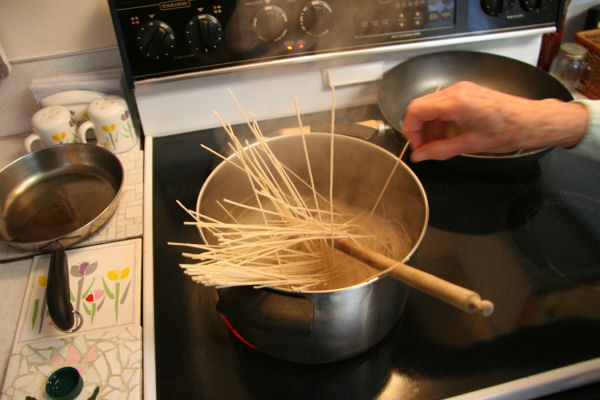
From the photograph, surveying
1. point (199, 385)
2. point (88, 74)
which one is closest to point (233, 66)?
point (88, 74)

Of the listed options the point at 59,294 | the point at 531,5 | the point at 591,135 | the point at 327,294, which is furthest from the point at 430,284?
the point at 531,5

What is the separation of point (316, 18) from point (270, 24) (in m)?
0.09

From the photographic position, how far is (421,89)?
102 centimetres

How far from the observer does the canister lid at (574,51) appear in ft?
3.28

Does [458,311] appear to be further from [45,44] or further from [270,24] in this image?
[45,44]

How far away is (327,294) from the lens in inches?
19.6

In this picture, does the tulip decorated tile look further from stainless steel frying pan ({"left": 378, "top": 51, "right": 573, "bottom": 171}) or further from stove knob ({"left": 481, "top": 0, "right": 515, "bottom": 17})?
stove knob ({"left": 481, "top": 0, "right": 515, "bottom": 17})

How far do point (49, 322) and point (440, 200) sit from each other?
0.71 m

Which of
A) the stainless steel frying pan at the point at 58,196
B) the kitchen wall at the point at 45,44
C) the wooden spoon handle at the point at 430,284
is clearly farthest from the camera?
the kitchen wall at the point at 45,44

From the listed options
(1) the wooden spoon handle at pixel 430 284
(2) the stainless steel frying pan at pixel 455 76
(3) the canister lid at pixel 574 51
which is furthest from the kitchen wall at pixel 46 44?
(3) the canister lid at pixel 574 51

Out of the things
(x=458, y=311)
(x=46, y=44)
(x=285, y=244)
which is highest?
(x=46, y=44)

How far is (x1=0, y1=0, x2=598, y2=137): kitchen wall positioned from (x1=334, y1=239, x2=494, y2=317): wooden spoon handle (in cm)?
75

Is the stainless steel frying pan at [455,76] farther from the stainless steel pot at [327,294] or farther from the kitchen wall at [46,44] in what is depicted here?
the kitchen wall at [46,44]

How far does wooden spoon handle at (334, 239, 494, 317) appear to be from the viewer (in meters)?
0.42
